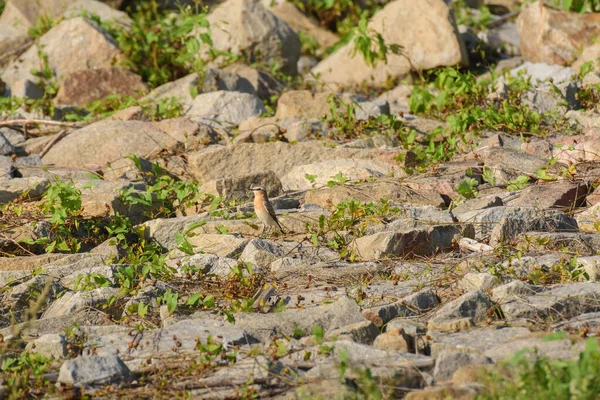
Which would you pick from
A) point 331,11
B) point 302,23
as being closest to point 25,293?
point 302,23

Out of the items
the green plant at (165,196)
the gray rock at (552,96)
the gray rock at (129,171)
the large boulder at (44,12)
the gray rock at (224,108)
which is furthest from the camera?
the large boulder at (44,12)

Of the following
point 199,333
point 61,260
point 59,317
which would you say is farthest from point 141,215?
point 199,333

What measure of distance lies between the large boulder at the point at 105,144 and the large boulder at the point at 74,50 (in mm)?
3020

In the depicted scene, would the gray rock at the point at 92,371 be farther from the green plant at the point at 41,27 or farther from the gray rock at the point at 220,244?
the green plant at the point at 41,27

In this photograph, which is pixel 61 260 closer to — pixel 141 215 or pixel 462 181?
pixel 141 215

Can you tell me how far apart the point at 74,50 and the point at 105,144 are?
3719mm

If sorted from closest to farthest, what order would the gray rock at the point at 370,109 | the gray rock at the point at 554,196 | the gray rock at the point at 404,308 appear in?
the gray rock at the point at 404,308, the gray rock at the point at 554,196, the gray rock at the point at 370,109

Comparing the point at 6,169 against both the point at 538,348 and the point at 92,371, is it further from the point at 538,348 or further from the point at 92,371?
the point at 538,348

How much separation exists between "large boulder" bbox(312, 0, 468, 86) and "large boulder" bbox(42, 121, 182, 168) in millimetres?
3600

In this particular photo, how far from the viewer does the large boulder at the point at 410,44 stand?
13.5m

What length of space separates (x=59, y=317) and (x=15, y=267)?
4.23 feet

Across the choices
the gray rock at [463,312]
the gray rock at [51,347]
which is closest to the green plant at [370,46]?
the gray rock at [463,312]

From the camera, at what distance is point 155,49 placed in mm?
13516

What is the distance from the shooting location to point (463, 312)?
5980 mm
